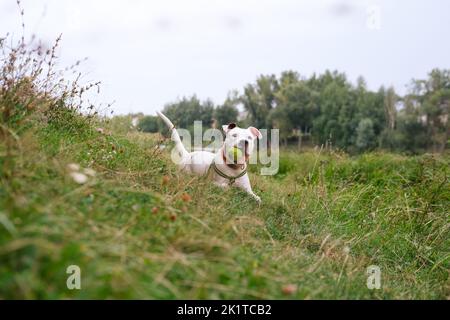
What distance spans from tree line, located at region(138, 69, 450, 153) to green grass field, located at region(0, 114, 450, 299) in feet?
80.3

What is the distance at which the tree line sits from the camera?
35.0 m

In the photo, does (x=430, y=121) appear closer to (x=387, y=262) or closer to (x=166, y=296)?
(x=387, y=262)

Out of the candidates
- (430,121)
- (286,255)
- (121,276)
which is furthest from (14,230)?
(430,121)

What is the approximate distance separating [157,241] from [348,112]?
40.5m

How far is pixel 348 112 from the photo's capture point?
4031 cm

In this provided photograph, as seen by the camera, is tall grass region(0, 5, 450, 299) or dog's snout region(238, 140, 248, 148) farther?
dog's snout region(238, 140, 248, 148)

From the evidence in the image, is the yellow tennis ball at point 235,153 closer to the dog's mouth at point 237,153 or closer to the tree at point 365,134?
the dog's mouth at point 237,153

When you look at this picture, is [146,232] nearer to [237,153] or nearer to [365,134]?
[237,153]

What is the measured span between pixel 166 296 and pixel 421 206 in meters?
4.25

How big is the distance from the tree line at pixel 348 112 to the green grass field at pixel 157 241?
24.5 m
